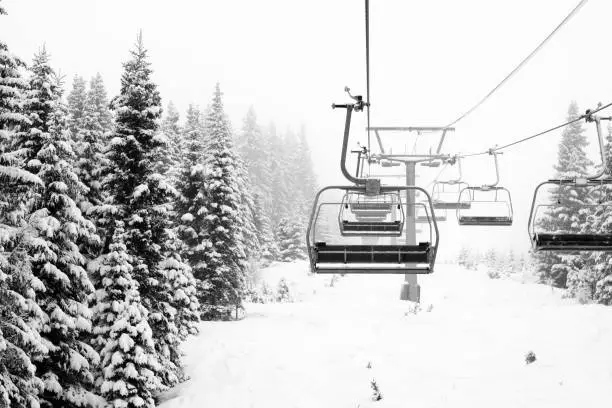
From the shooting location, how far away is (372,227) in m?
12.0

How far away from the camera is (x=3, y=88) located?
1268cm

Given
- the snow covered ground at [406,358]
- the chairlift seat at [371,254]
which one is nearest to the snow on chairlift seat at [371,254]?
the chairlift seat at [371,254]

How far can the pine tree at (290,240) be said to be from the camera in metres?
53.8

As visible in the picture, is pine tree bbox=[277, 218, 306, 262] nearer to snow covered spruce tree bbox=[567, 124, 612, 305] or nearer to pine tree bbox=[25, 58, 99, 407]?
snow covered spruce tree bbox=[567, 124, 612, 305]

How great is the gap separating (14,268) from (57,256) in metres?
2.46

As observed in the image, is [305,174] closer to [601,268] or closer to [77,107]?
[77,107]

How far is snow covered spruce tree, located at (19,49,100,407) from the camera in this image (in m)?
15.2

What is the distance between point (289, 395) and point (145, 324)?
5.18 metres

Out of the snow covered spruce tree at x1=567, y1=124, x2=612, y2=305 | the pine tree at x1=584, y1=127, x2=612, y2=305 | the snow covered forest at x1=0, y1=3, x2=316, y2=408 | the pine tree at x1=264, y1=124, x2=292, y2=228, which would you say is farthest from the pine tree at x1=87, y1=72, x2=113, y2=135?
the pine tree at x1=264, y1=124, x2=292, y2=228

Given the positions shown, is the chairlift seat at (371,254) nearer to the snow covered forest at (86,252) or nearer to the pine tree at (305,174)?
the snow covered forest at (86,252)

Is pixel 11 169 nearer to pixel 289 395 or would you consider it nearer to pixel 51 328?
pixel 51 328

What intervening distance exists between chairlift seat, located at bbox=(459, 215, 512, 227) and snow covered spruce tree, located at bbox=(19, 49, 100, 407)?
11627mm

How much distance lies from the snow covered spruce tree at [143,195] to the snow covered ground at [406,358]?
85.1 inches

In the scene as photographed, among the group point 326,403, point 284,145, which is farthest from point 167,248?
point 284,145
